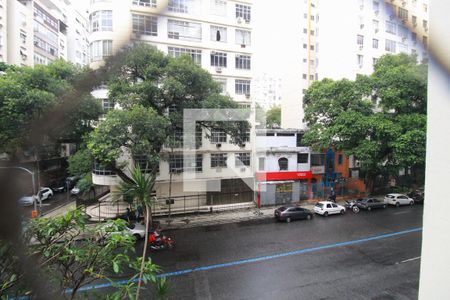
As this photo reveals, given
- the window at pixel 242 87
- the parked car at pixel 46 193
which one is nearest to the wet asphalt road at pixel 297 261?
the window at pixel 242 87

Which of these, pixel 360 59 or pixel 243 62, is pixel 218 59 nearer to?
pixel 243 62

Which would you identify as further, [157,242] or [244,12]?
[244,12]

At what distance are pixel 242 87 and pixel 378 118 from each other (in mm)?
7945

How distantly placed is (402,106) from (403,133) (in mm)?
1440

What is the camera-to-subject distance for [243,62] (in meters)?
16.9

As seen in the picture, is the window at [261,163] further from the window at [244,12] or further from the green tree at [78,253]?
the green tree at [78,253]

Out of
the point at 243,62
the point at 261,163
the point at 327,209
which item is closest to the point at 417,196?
the point at 327,209

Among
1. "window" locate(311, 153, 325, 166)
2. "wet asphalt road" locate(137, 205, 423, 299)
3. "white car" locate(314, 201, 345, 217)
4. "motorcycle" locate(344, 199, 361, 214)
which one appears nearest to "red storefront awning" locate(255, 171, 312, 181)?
"window" locate(311, 153, 325, 166)

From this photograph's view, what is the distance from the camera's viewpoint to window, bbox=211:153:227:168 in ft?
52.1

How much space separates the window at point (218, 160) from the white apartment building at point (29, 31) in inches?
509

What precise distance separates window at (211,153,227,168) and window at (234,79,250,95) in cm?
415

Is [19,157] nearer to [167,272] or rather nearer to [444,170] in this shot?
[444,170]

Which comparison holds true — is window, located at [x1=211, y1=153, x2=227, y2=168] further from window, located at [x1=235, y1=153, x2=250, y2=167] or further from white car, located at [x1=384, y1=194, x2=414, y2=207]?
white car, located at [x1=384, y1=194, x2=414, y2=207]

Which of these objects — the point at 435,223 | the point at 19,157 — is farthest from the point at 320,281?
the point at 19,157
